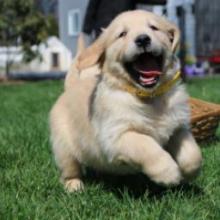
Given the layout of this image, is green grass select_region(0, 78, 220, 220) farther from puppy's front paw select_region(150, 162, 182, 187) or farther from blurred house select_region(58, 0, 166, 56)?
blurred house select_region(58, 0, 166, 56)

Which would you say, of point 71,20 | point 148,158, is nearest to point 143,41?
point 148,158

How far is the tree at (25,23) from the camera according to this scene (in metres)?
17.4

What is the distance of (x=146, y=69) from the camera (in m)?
2.84

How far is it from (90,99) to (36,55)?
15.1m

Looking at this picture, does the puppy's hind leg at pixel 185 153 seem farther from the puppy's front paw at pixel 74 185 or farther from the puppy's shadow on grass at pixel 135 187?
the puppy's front paw at pixel 74 185

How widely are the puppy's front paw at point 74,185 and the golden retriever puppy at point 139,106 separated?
0.01 m

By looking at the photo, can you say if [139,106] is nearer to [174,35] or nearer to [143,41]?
[143,41]

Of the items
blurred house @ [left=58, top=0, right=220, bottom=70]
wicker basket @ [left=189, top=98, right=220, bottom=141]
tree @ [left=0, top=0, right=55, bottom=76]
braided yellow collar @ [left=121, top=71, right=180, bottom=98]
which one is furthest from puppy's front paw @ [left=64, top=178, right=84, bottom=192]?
blurred house @ [left=58, top=0, right=220, bottom=70]

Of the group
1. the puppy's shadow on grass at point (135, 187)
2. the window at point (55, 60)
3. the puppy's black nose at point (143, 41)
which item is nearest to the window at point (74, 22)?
the window at point (55, 60)

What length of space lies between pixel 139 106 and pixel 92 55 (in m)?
0.37

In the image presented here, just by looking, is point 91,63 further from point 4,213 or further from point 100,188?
point 4,213

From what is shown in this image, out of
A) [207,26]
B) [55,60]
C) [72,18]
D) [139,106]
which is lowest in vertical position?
[55,60]

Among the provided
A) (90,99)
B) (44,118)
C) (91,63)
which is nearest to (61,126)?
(90,99)

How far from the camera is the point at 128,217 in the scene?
99.6 inches
